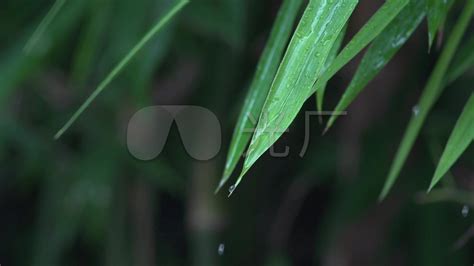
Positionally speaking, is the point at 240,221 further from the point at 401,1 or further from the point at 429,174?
the point at 401,1

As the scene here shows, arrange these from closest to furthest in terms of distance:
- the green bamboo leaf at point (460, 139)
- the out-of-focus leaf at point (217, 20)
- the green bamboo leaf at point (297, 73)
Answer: the green bamboo leaf at point (297, 73)
the green bamboo leaf at point (460, 139)
the out-of-focus leaf at point (217, 20)

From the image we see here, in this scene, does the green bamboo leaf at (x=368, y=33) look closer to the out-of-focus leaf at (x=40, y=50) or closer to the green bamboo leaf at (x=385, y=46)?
the green bamboo leaf at (x=385, y=46)

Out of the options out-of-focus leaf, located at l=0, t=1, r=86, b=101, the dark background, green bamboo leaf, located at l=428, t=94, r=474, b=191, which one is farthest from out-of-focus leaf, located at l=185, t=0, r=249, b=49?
green bamboo leaf, located at l=428, t=94, r=474, b=191

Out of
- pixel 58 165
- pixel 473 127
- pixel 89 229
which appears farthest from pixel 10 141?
pixel 473 127

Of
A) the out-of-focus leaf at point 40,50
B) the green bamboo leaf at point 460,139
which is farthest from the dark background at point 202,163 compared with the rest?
the green bamboo leaf at point 460,139

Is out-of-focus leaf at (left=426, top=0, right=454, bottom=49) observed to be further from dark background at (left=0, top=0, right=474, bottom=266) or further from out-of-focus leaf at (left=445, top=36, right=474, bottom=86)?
dark background at (left=0, top=0, right=474, bottom=266)

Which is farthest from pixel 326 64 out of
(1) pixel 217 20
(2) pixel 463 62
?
(1) pixel 217 20
